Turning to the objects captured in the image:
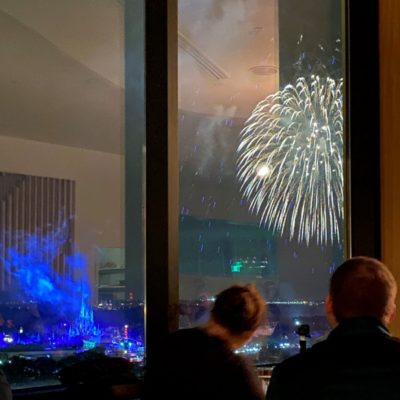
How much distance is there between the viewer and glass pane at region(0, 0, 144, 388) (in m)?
3.11

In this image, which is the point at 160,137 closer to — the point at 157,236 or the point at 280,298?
the point at 157,236

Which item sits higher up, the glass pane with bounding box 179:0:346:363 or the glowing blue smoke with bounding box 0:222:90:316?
the glass pane with bounding box 179:0:346:363

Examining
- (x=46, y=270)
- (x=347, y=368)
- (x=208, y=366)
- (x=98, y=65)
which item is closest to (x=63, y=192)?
(x=46, y=270)

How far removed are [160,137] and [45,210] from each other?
4.70ft

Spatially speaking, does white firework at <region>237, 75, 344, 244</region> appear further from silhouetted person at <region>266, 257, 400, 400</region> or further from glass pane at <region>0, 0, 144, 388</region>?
silhouetted person at <region>266, 257, 400, 400</region>

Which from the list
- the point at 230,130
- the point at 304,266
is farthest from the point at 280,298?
the point at 230,130

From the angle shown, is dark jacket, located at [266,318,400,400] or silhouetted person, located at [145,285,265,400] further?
silhouetted person, located at [145,285,265,400]

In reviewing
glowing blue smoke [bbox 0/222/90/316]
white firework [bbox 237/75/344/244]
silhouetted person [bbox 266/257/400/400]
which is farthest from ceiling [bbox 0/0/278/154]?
silhouetted person [bbox 266/257/400/400]

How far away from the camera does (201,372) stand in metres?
2.04

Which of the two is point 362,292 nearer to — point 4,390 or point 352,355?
point 352,355

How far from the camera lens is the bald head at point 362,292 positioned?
5.27 ft

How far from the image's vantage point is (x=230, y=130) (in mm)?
4129

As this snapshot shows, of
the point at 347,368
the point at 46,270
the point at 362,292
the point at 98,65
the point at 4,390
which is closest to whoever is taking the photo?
the point at 347,368

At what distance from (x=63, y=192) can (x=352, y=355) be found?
2.83m
